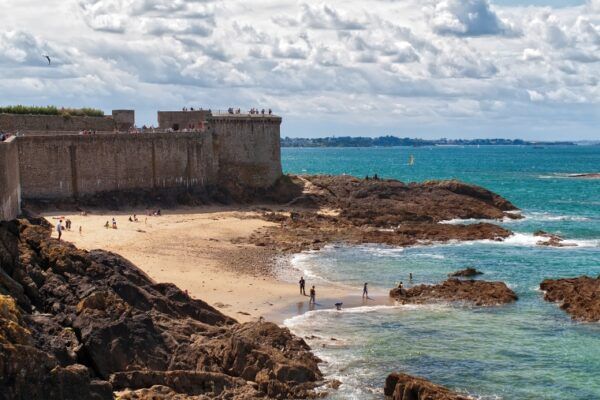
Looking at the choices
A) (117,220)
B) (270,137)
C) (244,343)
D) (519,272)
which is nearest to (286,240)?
(117,220)

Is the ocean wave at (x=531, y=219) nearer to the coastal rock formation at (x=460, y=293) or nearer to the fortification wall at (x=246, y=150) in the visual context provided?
the fortification wall at (x=246, y=150)

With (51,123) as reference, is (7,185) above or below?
below

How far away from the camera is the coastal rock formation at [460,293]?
2936cm

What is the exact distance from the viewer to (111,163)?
150ft

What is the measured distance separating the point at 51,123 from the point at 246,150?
11.7 m

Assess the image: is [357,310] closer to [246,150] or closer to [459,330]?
[459,330]

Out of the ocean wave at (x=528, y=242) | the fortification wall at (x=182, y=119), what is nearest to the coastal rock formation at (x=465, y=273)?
the ocean wave at (x=528, y=242)

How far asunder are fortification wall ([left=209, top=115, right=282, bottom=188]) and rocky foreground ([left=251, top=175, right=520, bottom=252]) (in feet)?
6.73

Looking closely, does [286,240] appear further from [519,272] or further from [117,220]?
[519,272]

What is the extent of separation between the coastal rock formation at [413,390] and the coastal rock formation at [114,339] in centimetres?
178

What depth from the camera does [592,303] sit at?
92.0 ft

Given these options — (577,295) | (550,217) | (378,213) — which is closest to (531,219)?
(550,217)

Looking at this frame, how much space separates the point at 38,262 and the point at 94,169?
84.5 ft

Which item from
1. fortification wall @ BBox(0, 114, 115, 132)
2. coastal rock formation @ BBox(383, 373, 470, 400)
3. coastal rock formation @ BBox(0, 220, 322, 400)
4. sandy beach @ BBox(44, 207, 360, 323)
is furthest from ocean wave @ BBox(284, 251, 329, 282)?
fortification wall @ BBox(0, 114, 115, 132)
